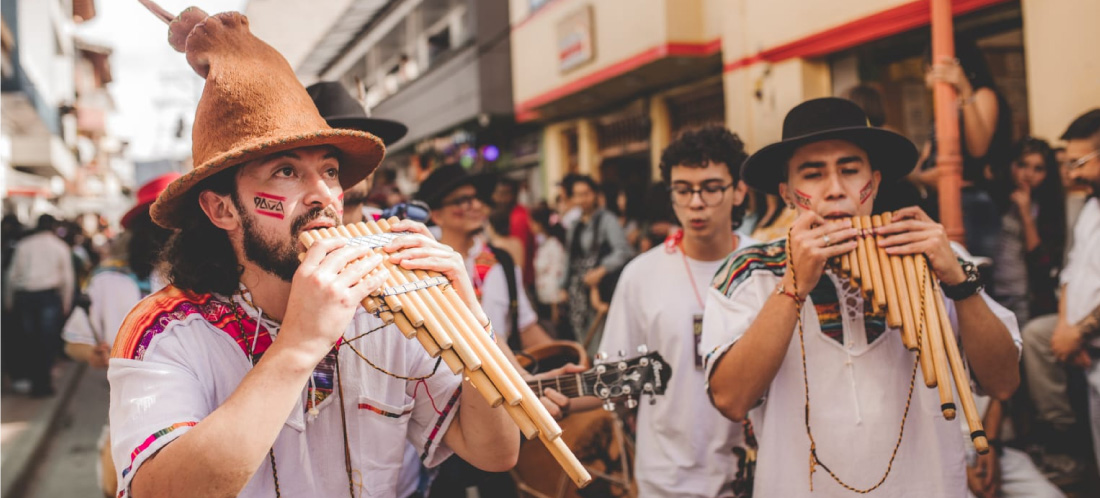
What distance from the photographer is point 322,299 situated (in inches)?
59.8

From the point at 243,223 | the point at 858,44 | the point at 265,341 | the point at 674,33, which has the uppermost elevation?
the point at 674,33

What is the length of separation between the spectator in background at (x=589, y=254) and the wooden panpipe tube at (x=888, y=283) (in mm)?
3943

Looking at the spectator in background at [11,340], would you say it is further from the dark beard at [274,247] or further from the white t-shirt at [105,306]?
the dark beard at [274,247]

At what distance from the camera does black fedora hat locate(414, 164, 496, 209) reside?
4.14 meters

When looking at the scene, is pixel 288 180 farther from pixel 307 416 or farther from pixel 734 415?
pixel 734 415

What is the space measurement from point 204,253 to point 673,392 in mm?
1821

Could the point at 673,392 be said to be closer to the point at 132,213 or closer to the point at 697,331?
the point at 697,331

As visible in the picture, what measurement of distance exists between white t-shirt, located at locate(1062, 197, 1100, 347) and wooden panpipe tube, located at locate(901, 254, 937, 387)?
5.98 feet

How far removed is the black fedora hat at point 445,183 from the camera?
414 cm

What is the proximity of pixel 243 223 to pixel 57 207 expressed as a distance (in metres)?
35.7

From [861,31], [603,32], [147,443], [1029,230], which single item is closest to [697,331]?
[147,443]

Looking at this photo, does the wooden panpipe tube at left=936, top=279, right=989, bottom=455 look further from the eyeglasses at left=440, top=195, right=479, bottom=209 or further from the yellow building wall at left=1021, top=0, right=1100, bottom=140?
the yellow building wall at left=1021, top=0, right=1100, bottom=140

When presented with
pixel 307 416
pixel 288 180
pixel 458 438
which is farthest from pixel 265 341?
pixel 458 438

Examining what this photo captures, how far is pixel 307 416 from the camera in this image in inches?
70.1
